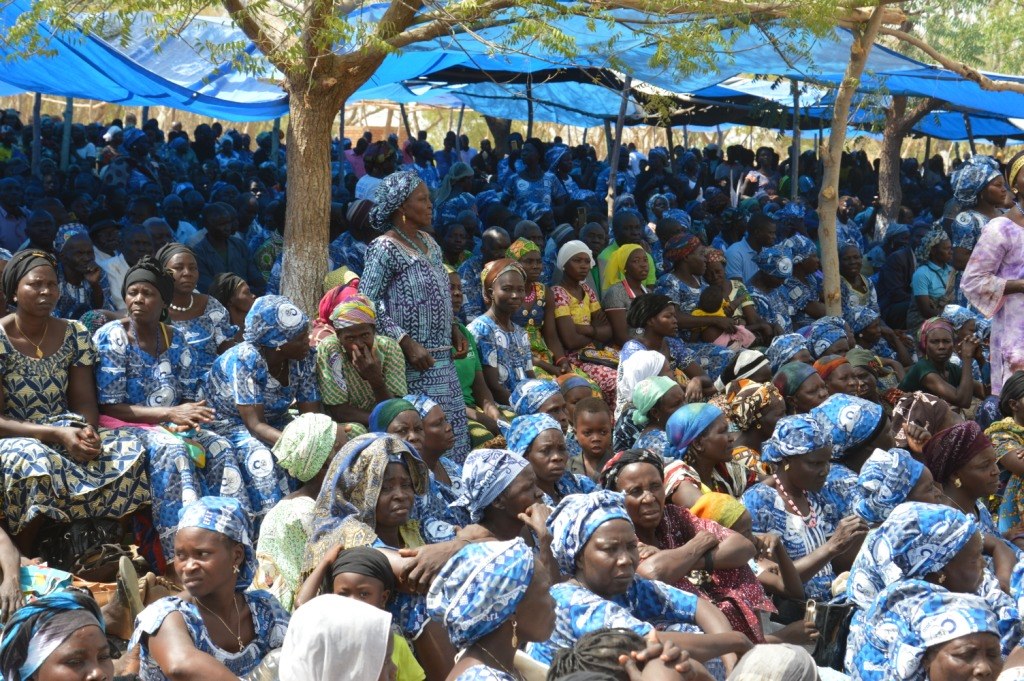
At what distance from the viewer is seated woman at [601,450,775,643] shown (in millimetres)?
4668

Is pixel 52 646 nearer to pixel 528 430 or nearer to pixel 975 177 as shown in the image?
pixel 528 430

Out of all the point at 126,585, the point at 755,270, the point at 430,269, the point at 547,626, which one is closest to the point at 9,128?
the point at 755,270

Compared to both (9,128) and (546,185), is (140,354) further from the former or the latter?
(9,128)

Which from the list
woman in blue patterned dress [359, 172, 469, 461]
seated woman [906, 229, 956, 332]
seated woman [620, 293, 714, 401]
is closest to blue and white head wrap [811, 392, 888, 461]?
seated woman [620, 293, 714, 401]

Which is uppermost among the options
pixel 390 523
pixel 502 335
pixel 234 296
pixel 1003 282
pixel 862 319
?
pixel 1003 282

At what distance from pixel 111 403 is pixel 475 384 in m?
2.38

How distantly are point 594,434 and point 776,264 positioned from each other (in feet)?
14.2

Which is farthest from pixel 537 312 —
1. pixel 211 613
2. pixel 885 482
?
pixel 211 613

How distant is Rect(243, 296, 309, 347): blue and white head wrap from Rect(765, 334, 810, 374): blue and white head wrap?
10.7 ft

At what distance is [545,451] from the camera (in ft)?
17.7

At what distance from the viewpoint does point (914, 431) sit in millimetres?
6523

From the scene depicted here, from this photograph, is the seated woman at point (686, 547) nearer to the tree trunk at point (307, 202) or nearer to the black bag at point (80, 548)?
the black bag at point (80, 548)

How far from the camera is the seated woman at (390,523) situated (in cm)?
429

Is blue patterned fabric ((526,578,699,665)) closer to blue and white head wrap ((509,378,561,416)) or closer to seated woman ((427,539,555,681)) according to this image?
seated woman ((427,539,555,681))
